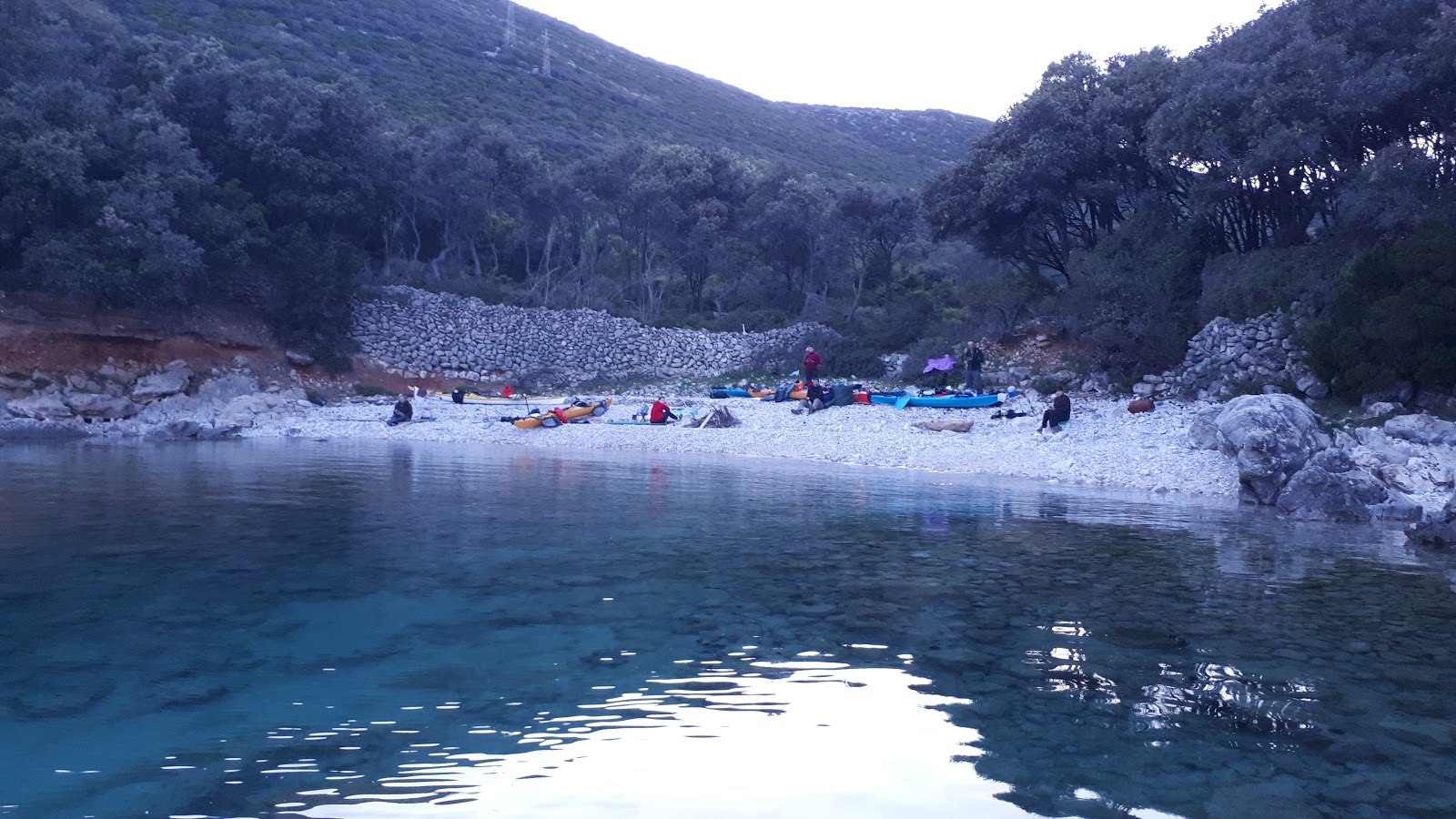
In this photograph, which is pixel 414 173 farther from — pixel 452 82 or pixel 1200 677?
pixel 1200 677

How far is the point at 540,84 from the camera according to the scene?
76.4 m

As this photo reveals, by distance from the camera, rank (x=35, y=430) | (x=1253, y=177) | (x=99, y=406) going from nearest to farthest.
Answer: (x=35, y=430), (x=1253, y=177), (x=99, y=406)

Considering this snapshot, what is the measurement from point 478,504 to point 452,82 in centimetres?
6045

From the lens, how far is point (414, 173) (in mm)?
39094

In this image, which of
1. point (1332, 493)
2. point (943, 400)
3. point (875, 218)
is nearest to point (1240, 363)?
point (943, 400)

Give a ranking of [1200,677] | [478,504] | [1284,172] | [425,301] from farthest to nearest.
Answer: [425,301]
[1284,172]
[478,504]
[1200,677]

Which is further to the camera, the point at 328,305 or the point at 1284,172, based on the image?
the point at 328,305

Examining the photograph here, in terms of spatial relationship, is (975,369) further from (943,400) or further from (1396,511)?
(1396,511)

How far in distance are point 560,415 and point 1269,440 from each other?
59.2 ft

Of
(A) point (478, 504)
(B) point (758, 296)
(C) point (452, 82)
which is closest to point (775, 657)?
(A) point (478, 504)

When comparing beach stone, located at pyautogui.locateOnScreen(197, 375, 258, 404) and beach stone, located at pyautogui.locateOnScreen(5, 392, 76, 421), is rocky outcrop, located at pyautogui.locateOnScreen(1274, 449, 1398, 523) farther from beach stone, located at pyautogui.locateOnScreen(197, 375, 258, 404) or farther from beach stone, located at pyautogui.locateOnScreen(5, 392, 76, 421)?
beach stone, located at pyautogui.locateOnScreen(5, 392, 76, 421)

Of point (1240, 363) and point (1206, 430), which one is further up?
point (1240, 363)

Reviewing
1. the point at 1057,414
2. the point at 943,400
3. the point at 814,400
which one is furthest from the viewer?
the point at 814,400

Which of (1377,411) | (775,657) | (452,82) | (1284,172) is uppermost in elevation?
(452,82)
